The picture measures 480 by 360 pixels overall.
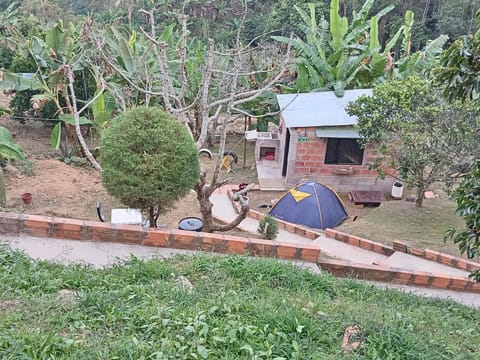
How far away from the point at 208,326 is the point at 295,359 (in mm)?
624

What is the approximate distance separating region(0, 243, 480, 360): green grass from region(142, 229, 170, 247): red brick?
0.79 meters

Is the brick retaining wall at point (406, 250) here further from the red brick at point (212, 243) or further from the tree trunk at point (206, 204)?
the red brick at point (212, 243)

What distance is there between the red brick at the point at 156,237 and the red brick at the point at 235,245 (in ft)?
2.32

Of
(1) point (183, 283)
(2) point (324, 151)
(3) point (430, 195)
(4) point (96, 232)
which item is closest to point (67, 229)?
(4) point (96, 232)

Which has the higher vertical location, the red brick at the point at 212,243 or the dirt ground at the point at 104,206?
the red brick at the point at 212,243

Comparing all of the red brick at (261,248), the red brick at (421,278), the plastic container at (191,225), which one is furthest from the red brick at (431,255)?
the plastic container at (191,225)

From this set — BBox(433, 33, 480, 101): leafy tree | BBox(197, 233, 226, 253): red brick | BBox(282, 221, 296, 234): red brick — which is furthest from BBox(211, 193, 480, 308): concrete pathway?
BBox(433, 33, 480, 101): leafy tree

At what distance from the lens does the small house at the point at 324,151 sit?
1147cm

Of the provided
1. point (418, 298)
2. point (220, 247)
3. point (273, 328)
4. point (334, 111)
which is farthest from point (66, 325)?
point (334, 111)

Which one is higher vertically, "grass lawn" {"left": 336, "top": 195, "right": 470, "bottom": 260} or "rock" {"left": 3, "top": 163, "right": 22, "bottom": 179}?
"rock" {"left": 3, "top": 163, "right": 22, "bottom": 179}

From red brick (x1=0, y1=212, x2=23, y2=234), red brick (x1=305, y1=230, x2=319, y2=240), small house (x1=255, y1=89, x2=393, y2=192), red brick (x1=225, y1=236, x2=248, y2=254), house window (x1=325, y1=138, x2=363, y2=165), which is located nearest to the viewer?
red brick (x1=0, y1=212, x2=23, y2=234)

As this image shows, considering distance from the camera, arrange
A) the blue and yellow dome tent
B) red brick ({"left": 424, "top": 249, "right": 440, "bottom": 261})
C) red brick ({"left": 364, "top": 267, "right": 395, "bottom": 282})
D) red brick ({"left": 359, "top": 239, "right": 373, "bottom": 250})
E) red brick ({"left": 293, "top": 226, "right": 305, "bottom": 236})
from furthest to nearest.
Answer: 1. the blue and yellow dome tent
2. red brick ({"left": 293, "top": 226, "right": 305, "bottom": 236})
3. red brick ({"left": 359, "top": 239, "right": 373, "bottom": 250})
4. red brick ({"left": 424, "top": 249, "right": 440, "bottom": 261})
5. red brick ({"left": 364, "top": 267, "right": 395, "bottom": 282})

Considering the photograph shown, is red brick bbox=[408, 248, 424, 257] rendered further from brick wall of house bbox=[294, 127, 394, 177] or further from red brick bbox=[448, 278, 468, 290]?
brick wall of house bbox=[294, 127, 394, 177]

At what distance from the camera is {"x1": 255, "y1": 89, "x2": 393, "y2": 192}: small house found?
37.6ft
